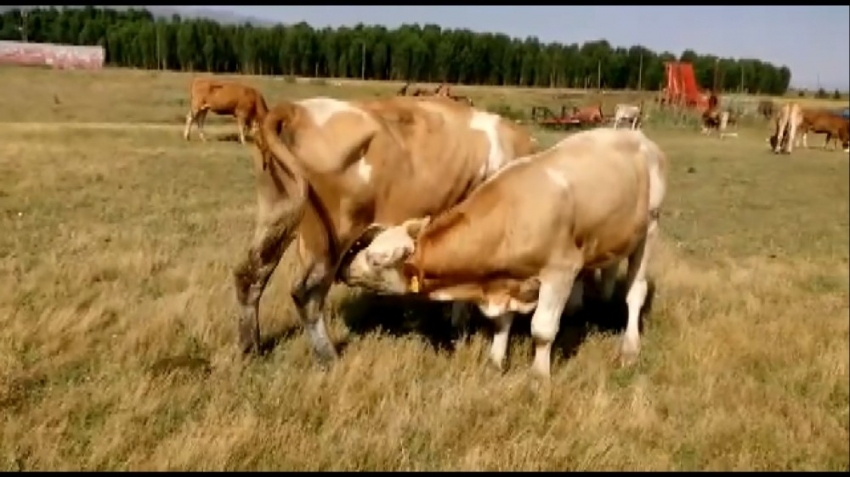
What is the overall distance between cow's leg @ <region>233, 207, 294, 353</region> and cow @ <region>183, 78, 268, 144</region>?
1149mm

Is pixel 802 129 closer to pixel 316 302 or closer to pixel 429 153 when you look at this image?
pixel 429 153

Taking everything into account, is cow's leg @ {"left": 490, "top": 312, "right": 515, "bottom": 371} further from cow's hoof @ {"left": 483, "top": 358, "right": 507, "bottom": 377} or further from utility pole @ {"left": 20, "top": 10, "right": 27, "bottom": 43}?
utility pole @ {"left": 20, "top": 10, "right": 27, "bottom": 43}

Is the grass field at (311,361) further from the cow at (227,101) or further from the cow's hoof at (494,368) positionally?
the cow at (227,101)

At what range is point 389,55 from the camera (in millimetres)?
4969

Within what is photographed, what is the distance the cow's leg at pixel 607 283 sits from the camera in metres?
6.51

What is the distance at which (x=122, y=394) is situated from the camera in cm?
397

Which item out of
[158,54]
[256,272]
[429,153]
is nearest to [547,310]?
[429,153]

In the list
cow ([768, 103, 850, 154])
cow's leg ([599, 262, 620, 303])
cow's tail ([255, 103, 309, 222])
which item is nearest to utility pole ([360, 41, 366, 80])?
cow's tail ([255, 103, 309, 222])

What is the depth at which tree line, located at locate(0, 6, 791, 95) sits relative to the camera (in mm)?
4137

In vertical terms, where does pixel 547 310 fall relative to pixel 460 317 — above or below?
above

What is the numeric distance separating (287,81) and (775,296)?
2938 mm

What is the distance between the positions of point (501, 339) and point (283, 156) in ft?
5.47

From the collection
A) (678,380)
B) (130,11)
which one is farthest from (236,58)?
(678,380)

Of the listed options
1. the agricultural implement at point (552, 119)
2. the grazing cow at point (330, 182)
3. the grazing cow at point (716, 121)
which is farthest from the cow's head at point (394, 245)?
the grazing cow at point (716, 121)
